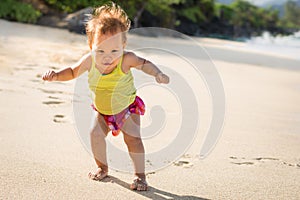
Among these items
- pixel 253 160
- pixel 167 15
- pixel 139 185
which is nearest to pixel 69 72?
pixel 139 185

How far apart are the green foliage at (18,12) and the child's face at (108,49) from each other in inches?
385

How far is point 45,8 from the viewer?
12.1 metres

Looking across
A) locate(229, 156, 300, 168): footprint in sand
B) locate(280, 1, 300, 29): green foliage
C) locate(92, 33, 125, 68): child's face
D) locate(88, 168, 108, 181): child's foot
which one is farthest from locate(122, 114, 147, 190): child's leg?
locate(280, 1, 300, 29): green foliage

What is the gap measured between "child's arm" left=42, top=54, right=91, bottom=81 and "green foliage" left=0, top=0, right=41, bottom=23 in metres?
9.62

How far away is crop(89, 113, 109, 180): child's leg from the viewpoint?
73.6 inches

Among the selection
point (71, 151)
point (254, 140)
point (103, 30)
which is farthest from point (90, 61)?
point (254, 140)

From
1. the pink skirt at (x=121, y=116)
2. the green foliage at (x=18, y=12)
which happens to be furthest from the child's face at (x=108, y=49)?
the green foliage at (x=18, y=12)

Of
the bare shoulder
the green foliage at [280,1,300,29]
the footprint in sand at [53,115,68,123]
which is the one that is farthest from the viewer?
the green foliage at [280,1,300,29]

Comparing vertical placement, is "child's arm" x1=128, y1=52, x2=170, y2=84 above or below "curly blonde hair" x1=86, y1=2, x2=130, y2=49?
below

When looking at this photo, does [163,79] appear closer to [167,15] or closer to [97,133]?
[97,133]

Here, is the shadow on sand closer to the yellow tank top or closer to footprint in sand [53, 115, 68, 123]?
the yellow tank top

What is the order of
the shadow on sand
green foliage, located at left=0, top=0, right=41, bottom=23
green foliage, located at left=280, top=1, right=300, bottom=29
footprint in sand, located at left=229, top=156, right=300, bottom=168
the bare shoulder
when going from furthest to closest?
green foliage, located at left=280, top=1, right=300, bottom=29
green foliage, located at left=0, top=0, right=41, bottom=23
footprint in sand, located at left=229, top=156, right=300, bottom=168
the bare shoulder
the shadow on sand

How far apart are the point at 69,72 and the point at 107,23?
0.31 meters

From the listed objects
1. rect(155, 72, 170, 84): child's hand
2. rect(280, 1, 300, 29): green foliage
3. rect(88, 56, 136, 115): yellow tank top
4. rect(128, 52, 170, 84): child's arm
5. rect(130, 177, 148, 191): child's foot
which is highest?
rect(280, 1, 300, 29): green foliage
